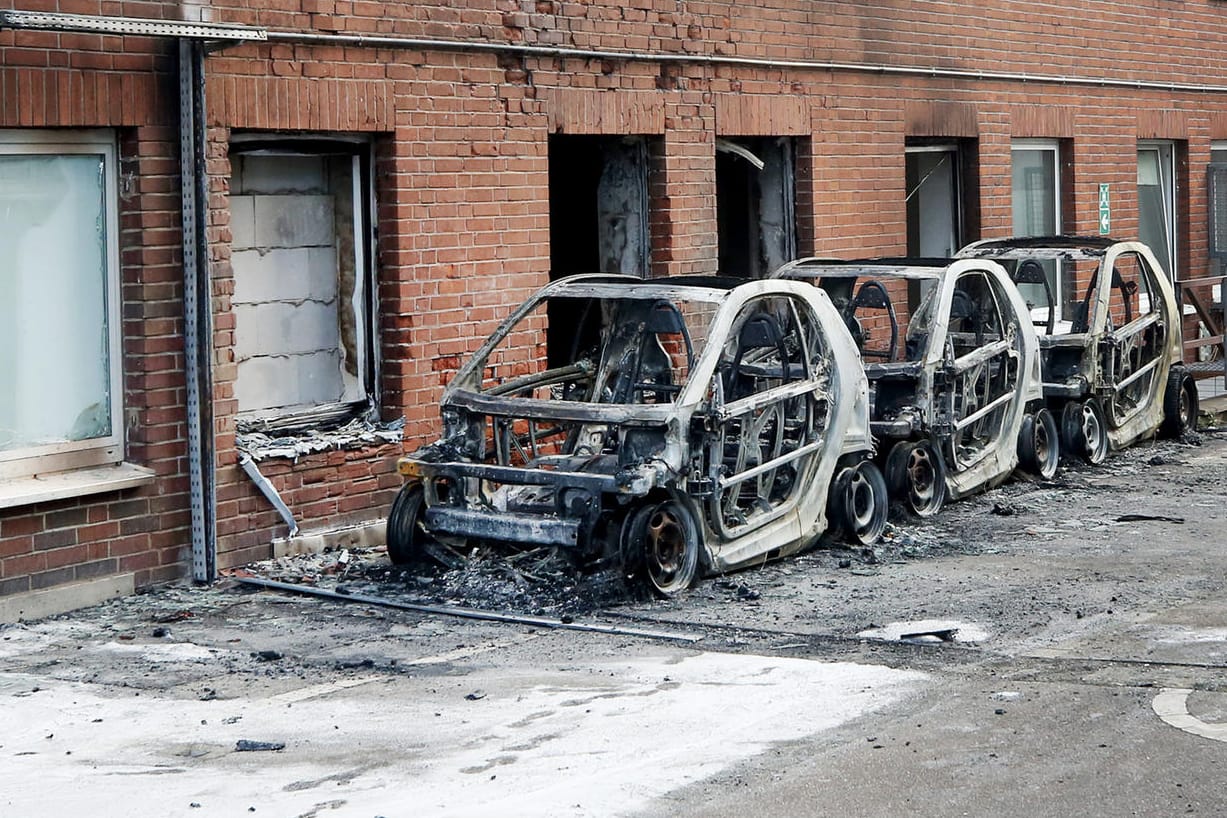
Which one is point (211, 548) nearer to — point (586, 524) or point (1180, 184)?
point (586, 524)

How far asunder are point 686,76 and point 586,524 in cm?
541

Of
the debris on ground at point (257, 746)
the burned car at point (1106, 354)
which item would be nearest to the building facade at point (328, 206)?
the burned car at point (1106, 354)

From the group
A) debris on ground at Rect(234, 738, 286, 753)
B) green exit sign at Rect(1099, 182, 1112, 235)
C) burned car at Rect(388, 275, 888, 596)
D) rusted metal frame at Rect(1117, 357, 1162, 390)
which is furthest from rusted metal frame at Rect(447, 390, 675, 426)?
green exit sign at Rect(1099, 182, 1112, 235)

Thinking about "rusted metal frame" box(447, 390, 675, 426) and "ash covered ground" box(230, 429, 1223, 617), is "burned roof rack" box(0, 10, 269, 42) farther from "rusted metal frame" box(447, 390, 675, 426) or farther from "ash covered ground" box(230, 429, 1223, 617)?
"ash covered ground" box(230, 429, 1223, 617)

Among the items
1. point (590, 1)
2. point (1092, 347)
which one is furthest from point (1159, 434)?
point (590, 1)

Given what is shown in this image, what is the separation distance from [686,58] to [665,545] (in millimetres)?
5187

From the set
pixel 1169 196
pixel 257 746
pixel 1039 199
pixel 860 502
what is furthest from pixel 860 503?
pixel 1169 196

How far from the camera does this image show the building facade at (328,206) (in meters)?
10.0

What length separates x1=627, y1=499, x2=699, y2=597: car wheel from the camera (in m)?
9.52

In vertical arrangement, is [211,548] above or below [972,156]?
below

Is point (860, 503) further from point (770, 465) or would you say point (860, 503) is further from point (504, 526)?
point (504, 526)

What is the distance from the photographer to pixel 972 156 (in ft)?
57.4

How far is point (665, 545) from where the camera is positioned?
980 cm

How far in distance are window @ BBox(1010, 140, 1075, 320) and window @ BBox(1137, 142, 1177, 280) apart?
215 cm
